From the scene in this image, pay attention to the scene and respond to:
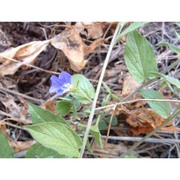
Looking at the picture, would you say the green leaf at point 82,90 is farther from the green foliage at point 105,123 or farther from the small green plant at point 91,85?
the green foliage at point 105,123

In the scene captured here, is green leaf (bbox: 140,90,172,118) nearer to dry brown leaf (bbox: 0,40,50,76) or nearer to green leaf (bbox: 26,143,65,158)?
green leaf (bbox: 26,143,65,158)

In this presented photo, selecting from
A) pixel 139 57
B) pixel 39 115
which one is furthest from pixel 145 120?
pixel 39 115

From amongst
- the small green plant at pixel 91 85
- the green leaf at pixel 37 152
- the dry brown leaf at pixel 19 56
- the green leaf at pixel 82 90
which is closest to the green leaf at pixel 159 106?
the small green plant at pixel 91 85

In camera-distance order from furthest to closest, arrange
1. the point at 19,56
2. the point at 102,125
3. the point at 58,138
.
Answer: the point at 19,56
the point at 102,125
the point at 58,138

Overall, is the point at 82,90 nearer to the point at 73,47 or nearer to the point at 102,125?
the point at 102,125

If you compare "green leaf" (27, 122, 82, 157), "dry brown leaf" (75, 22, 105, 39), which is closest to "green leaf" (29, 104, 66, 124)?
"green leaf" (27, 122, 82, 157)
